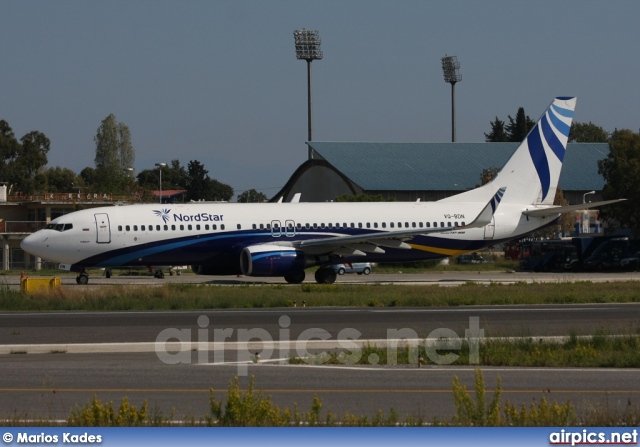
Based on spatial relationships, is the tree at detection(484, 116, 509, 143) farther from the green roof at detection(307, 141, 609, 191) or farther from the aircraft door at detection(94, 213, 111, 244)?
the aircraft door at detection(94, 213, 111, 244)

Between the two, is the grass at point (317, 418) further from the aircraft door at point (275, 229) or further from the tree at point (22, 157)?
the tree at point (22, 157)

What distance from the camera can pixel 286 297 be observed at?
30.3 m

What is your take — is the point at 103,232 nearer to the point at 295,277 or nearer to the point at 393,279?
the point at 295,277

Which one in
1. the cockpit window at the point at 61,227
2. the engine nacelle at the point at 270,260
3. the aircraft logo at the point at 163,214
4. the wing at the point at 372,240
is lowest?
the engine nacelle at the point at 270,260

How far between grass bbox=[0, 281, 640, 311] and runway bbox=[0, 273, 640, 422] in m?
2.71

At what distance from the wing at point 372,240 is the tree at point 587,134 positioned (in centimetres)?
12160

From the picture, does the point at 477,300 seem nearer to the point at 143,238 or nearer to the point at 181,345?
the point at 181,345

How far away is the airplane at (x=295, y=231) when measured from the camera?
39531mm

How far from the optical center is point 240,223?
134ft

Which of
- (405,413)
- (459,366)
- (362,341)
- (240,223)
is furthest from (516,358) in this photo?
(240,223)

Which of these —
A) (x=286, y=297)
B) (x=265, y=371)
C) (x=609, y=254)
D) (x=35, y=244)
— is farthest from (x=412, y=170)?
(x=265, y=371)

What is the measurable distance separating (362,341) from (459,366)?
3.61 meters

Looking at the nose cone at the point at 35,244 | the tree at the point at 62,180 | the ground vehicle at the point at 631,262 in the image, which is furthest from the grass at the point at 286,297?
the tree at the point at 62,180

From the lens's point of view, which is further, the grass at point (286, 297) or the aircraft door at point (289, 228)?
the aircraft door at point (289, 228)
